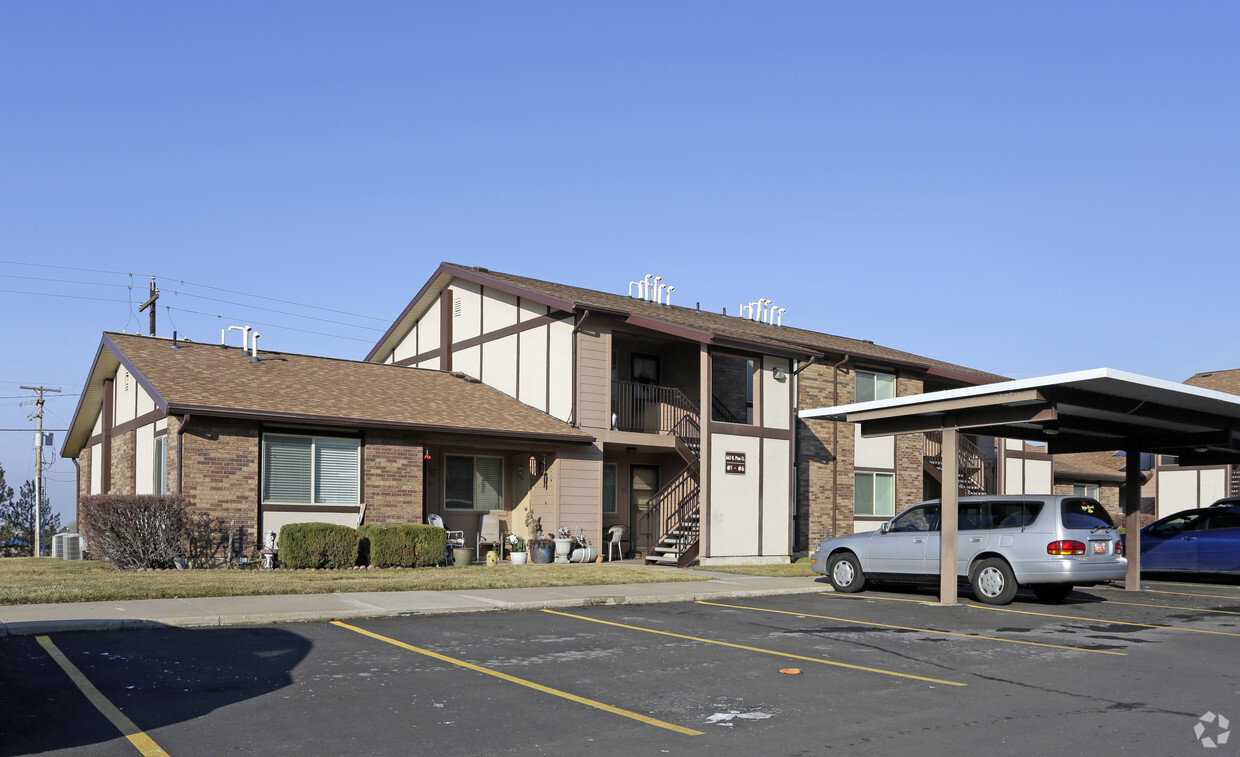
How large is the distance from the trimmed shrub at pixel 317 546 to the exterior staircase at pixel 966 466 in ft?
59.0

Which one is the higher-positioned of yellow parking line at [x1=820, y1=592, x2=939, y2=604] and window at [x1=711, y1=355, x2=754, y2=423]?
window at [x1=711, y1=355, x2=754, y2=423]

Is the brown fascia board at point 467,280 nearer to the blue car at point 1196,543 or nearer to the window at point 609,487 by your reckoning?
the window at point 609,487

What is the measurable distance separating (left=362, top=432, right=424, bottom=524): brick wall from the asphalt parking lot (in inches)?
328

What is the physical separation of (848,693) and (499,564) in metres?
14.6

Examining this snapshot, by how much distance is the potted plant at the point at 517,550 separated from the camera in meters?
22.2

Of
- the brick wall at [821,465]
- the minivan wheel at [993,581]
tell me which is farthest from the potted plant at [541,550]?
the minivan wheel at [993,581]

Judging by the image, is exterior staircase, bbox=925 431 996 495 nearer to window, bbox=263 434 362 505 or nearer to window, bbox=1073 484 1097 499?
window, bbox=1073 484 1097 499

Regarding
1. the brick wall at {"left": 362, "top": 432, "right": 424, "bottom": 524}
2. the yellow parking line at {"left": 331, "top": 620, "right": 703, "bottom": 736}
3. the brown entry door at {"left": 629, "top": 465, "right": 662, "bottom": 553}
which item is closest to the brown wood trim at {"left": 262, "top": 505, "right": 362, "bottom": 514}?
the brick wall at {"left": 362, "top": 432, "right": 424, "bottom": 524}

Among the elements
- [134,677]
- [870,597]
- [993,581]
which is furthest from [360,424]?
[993,581]

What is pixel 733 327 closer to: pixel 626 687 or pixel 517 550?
pixel 517 550

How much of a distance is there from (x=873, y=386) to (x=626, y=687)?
870 inches

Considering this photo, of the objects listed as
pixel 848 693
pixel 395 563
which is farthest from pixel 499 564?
pixel 848 693

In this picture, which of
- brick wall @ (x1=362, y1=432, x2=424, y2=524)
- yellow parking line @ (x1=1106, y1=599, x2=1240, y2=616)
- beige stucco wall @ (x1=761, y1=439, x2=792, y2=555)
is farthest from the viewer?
beige stucco wall @ (x1=761, y1=439, x2=792, y2=555)

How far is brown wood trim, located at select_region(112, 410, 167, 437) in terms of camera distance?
20969 mm
